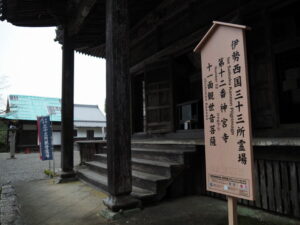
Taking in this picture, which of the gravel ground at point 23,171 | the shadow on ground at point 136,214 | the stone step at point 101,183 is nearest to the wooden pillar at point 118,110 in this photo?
the stone step at point 101,183

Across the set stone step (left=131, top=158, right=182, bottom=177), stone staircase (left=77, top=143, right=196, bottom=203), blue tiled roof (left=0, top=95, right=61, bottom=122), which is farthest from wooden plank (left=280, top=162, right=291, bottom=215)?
blue tiled roof (left=0, top=95, right=61, bottom=122)

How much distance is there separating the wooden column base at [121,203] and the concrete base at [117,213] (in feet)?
0.17

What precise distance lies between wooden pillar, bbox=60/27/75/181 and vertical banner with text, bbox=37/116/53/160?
58.8 inches

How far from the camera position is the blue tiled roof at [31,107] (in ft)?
75.9

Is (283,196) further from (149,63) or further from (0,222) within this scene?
(149,63)

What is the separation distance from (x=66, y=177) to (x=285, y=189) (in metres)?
5.14

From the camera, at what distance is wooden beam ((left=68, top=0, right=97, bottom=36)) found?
18.0 feet

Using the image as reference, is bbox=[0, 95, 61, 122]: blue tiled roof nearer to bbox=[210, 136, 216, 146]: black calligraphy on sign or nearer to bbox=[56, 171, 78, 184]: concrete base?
bbox=[56, 171, 78, 184]: concrete base

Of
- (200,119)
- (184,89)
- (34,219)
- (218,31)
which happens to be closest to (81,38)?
(184,89)

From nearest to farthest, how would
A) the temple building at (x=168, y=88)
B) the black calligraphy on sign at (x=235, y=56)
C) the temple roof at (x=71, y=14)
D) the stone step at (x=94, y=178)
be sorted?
the black calligraphy on sign at (x=235, y=56), the temple building at (x=168, y=88), the stone step at (x=94, y=178), the temple roof at (x=71, y=14)

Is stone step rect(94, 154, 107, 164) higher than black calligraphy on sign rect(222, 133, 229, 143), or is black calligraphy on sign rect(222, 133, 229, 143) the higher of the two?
black calligraphy on sign rect(222, 133, 229, 143)

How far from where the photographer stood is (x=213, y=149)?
2398 millimetres

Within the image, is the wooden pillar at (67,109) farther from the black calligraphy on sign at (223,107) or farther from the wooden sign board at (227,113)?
the black calligraphy on sign at (223,107)

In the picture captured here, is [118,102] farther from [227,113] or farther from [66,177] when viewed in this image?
[66,177]
